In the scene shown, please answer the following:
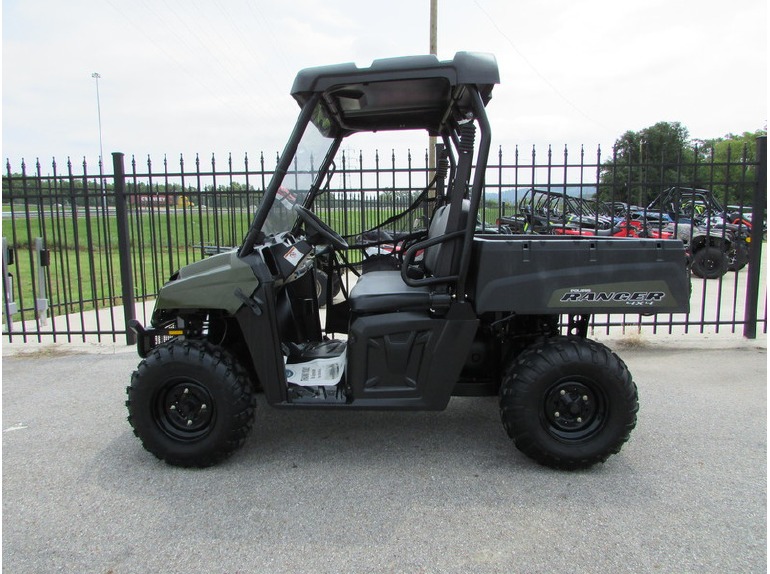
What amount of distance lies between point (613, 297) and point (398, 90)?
66.3 inches

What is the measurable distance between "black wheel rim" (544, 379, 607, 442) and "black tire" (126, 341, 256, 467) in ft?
5.56

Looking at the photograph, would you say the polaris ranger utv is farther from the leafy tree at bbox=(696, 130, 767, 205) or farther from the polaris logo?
the leafy tree at bbox=(696, 130, 767, 205)

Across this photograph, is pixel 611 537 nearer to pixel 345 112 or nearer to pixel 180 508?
pixel 180 508

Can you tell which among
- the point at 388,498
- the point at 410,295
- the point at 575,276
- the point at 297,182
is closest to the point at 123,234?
the point at 297,182

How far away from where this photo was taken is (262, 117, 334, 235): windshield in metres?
3.15

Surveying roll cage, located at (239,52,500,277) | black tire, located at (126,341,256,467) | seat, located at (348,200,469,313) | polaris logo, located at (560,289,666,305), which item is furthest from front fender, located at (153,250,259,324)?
polaris logo, located at (560,289,666,305)

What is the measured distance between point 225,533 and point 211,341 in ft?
4.18

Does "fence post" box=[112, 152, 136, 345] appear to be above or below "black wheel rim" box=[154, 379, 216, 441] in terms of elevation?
above

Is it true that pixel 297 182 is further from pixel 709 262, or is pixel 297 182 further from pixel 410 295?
pixel 709 262

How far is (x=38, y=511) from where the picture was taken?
9.06 feet

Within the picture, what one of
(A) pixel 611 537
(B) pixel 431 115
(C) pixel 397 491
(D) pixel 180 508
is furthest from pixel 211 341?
(A) pixel 611 537

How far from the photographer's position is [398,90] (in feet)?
10.4

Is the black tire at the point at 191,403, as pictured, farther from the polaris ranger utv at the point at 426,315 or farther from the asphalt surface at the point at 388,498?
the asphalt surface at the point at 388,498

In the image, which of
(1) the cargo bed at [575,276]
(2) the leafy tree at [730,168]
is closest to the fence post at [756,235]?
(2) the leafy tree at [730,168]
